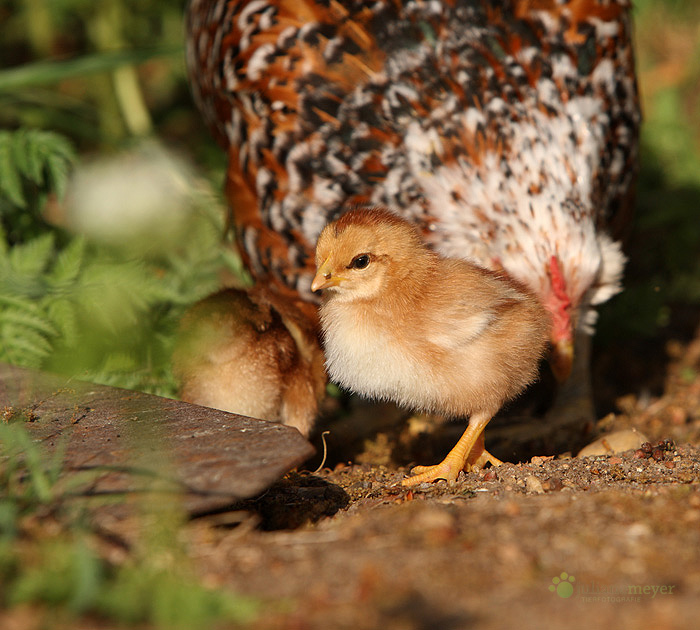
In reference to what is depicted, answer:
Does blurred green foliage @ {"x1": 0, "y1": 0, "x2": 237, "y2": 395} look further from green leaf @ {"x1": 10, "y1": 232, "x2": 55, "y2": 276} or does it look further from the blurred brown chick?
the blurred brown chick

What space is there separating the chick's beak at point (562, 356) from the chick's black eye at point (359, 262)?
0.89 meters

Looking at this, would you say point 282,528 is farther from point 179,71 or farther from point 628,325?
point 179,71

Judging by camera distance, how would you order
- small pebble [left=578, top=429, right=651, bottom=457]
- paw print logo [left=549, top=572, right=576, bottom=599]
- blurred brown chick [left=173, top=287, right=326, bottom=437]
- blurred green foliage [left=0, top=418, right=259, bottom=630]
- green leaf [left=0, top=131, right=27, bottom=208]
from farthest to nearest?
green leaf [left=0, top=131, right=27, bottom=208], small pebble [left=578, top=429, right=651, bottom=457], blurred brown chick [left=173, top=287, right=326, bottom=437], paw print logo [left=549, top=572, right=576, bottom=599], blurred green foliage [left=0, top=418, right=259, bottom=630]

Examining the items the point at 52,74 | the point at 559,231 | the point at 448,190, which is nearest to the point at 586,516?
the point at 559,231

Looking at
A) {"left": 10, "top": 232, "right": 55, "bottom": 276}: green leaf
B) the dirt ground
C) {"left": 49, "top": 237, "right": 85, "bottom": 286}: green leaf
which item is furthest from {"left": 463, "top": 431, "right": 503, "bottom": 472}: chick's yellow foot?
{"left": 10, "top": 232, "right": 55, "bottom": 276}: green leaf

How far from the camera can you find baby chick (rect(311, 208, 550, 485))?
2883 mm

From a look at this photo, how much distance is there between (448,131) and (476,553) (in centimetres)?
201

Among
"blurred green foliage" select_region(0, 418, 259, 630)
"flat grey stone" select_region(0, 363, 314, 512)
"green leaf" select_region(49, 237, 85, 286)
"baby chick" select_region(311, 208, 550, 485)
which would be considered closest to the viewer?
"blurred green foliage" select_region(0, 418, 259, 630)

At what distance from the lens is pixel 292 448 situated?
2.52 meters

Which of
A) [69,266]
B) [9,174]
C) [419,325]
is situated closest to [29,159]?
[9,174]

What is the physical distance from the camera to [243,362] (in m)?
3.22

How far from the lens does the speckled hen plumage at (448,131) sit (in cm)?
328

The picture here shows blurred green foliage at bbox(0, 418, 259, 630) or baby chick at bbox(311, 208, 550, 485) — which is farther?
baby chick at bbox(311, 208, 550, 485)

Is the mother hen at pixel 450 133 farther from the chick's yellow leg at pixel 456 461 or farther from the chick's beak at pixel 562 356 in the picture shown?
the chick's yellow leg at pixel 456 461
